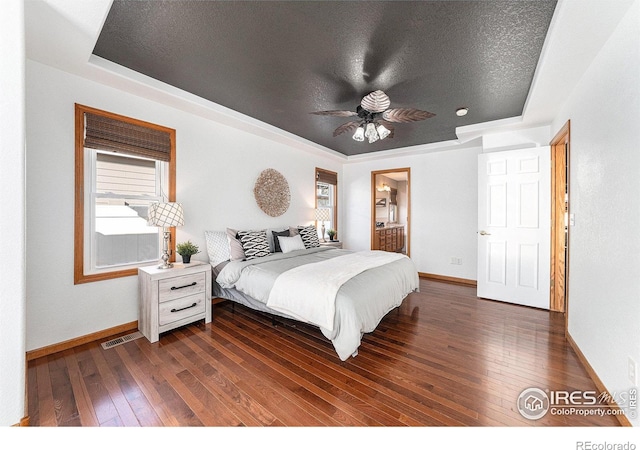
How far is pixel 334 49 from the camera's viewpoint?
2045 mm

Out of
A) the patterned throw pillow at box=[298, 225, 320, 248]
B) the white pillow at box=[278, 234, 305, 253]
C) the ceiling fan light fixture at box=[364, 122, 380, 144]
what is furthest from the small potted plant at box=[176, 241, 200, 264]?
the ceiling fan light fixture at box=[364, 122, 380, 144]

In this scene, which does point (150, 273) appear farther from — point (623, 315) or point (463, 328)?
point (623, 315)

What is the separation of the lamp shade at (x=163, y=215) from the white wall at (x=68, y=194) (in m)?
0.48

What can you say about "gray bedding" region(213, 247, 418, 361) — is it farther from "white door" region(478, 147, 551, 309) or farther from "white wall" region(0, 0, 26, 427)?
"white wall" region(0, 0, 26, 427)

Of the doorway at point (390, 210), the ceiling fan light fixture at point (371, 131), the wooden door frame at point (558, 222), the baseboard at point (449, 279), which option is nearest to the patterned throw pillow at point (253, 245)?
the ceiling fan light fixture at point (371, 131)

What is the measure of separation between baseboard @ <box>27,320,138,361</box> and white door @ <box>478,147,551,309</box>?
4597 millimetres

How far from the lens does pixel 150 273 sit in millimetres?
2465

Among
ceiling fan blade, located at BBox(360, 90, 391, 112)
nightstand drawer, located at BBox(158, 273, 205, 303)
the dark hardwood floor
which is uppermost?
ceiling fan blade, located at BBox(360, 90, 391, 112)

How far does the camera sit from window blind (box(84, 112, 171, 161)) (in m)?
2.45

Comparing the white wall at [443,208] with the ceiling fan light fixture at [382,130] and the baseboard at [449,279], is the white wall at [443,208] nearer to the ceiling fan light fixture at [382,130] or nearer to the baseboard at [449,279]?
the baseboard at [449,279]

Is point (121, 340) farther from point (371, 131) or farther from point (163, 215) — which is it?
point (371, 131)

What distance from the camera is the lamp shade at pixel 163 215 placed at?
2.62 m
